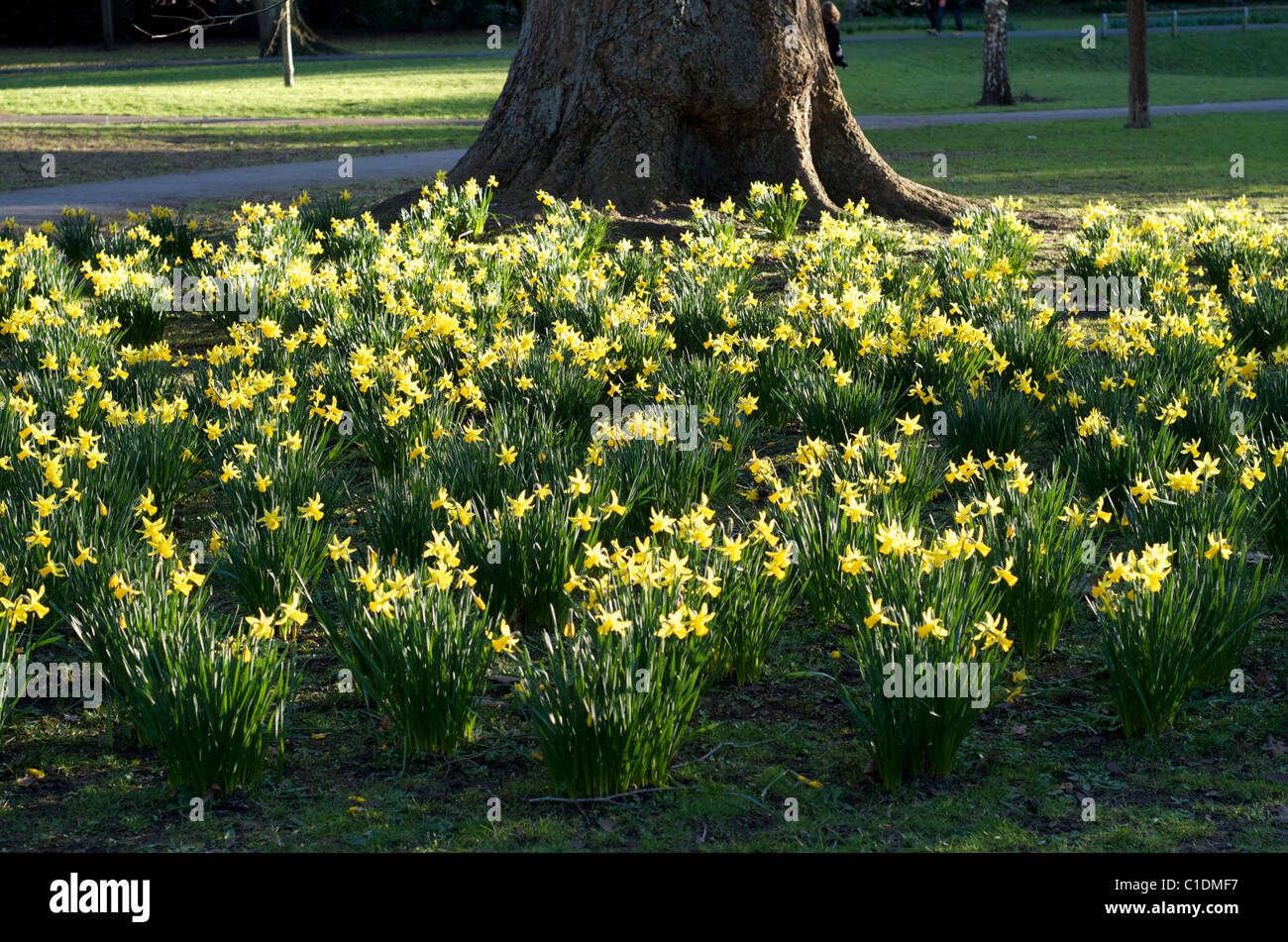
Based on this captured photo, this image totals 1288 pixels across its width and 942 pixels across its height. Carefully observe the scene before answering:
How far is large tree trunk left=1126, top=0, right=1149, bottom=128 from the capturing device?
16.1 m

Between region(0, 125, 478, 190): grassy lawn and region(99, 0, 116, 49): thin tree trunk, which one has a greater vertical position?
region(99, 0, 116, 49): thin tree trunk

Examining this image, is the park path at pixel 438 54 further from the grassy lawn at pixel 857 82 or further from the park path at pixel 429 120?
the park path at pixel 429 120

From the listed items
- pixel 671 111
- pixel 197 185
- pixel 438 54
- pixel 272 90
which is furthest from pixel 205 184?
pixel 438 54

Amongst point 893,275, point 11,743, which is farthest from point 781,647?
point 893,275

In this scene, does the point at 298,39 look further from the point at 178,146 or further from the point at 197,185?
the point at 197,185

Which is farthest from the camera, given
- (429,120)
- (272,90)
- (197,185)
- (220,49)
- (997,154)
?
(220,49)

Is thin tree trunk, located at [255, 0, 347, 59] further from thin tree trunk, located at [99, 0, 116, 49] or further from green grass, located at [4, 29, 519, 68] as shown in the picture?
thin tree trunk, located at [99, 0, 116, 49]

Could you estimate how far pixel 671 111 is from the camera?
30.8 ft

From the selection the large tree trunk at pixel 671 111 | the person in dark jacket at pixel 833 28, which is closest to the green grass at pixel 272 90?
the person in dark jacket at pixel 833 28

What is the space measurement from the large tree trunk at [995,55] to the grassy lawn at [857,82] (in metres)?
0.43

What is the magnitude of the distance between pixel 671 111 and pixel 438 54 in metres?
24.4

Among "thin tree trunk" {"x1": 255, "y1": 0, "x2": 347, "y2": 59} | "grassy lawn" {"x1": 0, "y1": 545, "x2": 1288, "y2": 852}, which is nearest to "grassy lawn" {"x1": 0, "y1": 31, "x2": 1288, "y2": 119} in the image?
"thin tree trunk" {"x1": 255, "y1": 0, "x2": 347, "y2": 59}

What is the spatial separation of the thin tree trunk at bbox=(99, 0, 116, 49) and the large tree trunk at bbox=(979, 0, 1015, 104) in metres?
24.9
